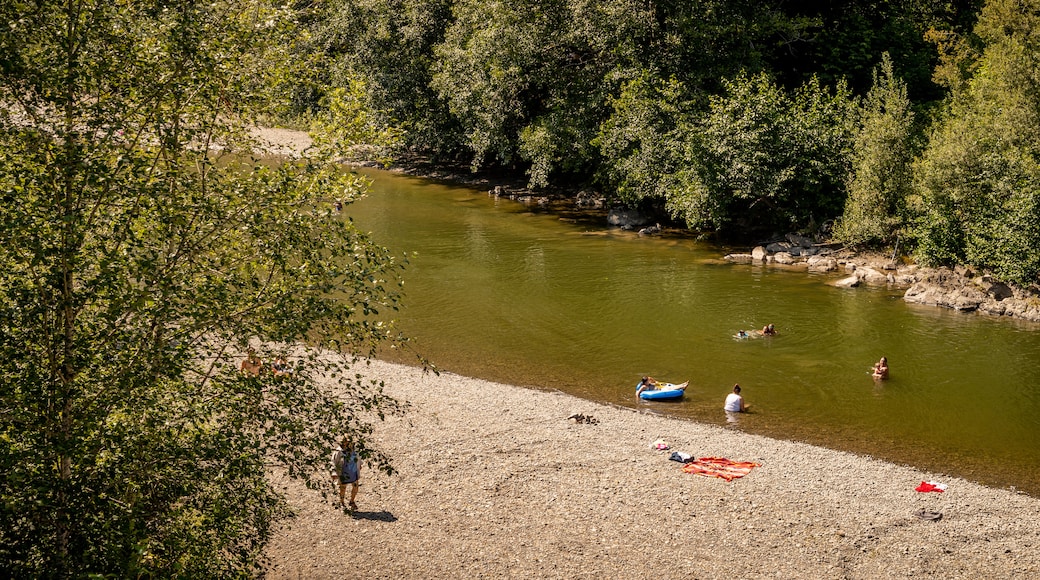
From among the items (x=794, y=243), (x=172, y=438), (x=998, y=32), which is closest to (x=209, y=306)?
(x=172, y=438)

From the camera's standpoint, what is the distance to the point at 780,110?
4350 cm

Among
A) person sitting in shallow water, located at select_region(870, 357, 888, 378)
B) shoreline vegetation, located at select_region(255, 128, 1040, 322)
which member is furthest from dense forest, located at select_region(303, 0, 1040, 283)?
person sitting in shallow water, located at select_region(870, 357, 888, 378)

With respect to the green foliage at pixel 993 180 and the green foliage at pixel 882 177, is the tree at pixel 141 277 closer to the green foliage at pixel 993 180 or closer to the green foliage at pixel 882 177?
the green foliage at pixel 993 180

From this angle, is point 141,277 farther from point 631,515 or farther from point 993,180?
point 993,180

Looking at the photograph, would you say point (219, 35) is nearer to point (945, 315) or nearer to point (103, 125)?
point (103, 125)

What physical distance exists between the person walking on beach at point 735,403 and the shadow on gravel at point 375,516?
441 inches

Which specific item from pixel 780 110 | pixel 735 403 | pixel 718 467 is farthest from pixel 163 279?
pixel 780 110

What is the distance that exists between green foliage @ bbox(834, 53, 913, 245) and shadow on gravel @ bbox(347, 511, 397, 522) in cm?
2966

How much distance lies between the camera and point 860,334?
31375 millimetres

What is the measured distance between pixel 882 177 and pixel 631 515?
27.5 meters

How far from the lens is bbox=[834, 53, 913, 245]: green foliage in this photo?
128 ft

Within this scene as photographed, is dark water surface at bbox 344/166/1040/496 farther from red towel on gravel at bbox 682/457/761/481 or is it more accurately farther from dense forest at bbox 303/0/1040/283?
dense forest at bbox 303/0/1040/283

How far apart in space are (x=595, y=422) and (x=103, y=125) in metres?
15.8

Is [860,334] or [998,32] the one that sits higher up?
[998,32]
